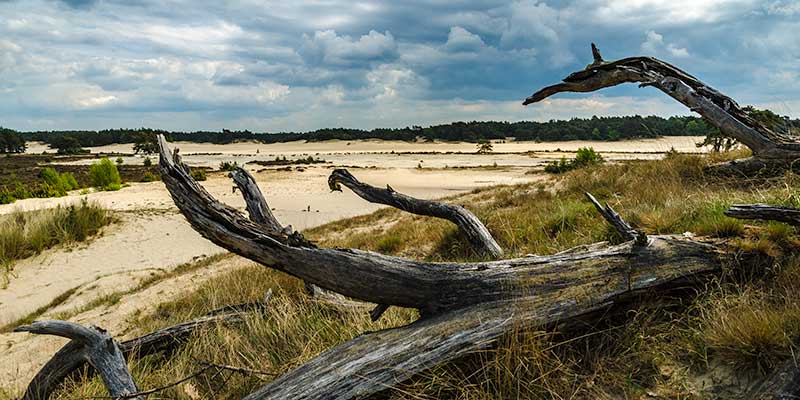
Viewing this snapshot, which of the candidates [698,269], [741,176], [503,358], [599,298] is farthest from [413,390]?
[741,176]

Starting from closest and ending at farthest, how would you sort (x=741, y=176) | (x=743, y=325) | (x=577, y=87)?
1. (x=743, y=325)
2. (x=741, y=176)
3. (x=577, y=87)

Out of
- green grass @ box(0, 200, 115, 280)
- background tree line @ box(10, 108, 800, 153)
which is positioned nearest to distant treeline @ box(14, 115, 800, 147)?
background tree line @ box(10, 108, 800, 153)

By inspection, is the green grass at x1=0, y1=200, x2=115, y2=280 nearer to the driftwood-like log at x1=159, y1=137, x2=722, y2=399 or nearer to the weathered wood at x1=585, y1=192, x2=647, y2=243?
the driftwood-like log at x1=159, y1=137, x2=722, y2=399

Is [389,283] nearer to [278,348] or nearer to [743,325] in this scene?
[278,348]

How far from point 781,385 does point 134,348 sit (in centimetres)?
444

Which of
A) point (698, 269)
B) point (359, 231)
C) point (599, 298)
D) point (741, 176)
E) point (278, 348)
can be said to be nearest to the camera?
point (599, 298)

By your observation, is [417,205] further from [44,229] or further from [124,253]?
[44,229]

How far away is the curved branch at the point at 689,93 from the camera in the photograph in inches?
255

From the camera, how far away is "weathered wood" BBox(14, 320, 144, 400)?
10.2 feet

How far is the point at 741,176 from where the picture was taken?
6707mm

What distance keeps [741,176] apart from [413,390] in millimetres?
6433

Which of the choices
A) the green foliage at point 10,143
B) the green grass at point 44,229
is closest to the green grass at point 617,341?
the green grass at point 44,229

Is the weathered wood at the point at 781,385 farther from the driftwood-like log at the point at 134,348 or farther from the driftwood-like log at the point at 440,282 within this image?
the driftwood-like log at the point at 134,348

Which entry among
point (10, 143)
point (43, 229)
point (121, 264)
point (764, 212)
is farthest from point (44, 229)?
point (10, 143)
